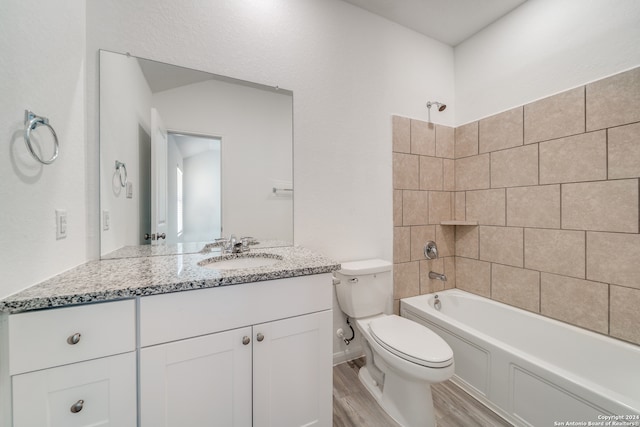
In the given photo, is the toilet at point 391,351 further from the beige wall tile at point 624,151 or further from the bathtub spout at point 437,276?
the beige wall tile at point 624,151

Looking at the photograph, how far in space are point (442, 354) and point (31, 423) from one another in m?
1.54

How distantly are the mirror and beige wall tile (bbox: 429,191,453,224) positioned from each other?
1.31 meters

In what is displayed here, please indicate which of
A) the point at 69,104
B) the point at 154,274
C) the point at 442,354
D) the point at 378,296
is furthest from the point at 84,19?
the point at 442,354

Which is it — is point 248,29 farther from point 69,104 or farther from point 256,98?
point 69,104

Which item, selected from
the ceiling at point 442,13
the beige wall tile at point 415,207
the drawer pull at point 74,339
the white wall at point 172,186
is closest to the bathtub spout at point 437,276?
the beige wall tile at point 415,207

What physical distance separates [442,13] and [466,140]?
1.01 metres

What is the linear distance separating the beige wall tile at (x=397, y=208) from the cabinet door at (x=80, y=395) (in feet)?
5.82

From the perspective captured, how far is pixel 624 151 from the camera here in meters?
1.35

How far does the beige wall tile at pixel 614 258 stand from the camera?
1326 mm

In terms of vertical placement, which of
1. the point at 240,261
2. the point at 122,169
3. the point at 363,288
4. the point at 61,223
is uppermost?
the point at 122,169

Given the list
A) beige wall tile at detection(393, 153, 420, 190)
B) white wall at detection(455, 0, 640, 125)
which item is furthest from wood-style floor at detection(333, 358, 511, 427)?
white wall at detection(455, 0, 640, 125)

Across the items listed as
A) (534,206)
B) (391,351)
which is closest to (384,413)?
A: (391,351)

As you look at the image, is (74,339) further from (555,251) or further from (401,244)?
(555,251)

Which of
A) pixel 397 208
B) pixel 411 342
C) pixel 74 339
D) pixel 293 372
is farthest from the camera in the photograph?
pixel 397 208
